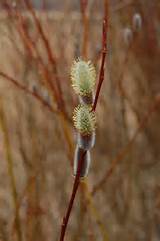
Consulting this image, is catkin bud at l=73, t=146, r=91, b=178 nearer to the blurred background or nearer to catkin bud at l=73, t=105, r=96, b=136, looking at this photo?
catkin bud at l=73, t=105, r=96, b=136

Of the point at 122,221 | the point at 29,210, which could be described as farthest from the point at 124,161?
the point at 29,210

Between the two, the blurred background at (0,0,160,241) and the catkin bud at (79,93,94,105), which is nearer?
the catkin bud at (79,93,94,105)

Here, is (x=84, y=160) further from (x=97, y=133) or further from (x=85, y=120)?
(x=97, y=133)

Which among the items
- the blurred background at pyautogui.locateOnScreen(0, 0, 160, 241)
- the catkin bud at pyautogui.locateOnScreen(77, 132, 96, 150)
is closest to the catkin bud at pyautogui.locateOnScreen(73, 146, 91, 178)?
the catkin bud at pyautogui.locateOnScreen(77, 132, 96, 150)

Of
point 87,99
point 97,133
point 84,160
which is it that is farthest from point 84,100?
point 97,133

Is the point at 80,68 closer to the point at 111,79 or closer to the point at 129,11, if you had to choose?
the point at 111,79

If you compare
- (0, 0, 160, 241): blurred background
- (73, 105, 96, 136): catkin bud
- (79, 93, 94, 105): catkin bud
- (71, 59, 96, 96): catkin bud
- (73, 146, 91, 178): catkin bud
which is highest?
(0, 0, 160, 241): blurred background

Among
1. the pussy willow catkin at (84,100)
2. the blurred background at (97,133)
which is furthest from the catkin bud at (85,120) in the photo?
the blurred background at (97,133)
